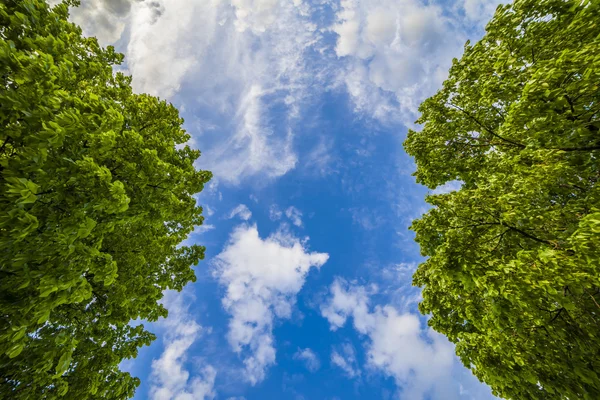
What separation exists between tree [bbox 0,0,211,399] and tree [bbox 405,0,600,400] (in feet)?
32.2

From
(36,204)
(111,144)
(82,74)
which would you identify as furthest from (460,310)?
(82,74)

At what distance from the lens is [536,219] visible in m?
6.66

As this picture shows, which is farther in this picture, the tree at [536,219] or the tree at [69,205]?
the tree at [536,219]

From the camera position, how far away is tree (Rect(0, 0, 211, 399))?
4.51 metres

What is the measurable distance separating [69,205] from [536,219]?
40.3ft

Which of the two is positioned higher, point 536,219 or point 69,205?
point 69,205

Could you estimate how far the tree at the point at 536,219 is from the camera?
17.5 ft

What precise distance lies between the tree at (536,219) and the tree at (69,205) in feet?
32.2

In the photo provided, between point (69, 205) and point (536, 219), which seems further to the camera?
point (536, 219)

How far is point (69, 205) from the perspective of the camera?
5523 millimetres

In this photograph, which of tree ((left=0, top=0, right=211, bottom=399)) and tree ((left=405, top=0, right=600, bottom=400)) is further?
tree ((left=405, top=0, right=600, bottom=400))

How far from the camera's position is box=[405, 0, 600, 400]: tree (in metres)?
5.32

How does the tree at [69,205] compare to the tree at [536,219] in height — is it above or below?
above

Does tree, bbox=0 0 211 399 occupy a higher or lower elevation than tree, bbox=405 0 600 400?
higher
